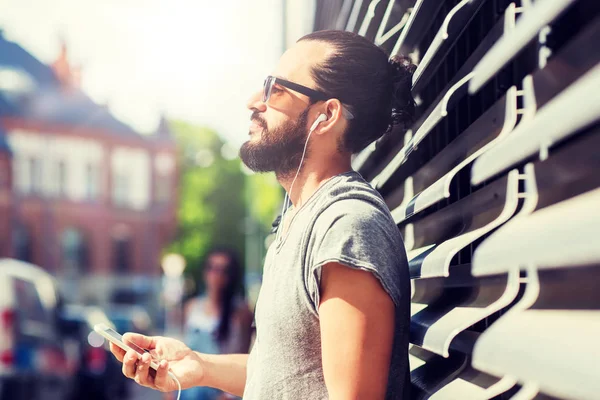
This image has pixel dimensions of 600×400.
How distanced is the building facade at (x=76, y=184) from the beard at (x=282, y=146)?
40.0m

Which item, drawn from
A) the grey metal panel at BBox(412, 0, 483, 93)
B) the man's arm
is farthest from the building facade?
the man's arm

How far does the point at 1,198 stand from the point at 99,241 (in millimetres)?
7625

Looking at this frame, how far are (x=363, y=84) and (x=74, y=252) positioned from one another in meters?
46.4

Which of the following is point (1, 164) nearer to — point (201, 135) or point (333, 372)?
point (201, 135)

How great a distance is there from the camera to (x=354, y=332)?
1.55 m

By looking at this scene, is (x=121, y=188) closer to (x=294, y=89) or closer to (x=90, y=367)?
(x=90, y=367)

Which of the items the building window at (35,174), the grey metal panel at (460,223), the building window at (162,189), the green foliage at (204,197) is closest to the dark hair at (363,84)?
the grey metal panel at (460,223)

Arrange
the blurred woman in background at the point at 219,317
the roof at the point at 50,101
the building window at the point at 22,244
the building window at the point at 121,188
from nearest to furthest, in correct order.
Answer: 1. the blurred woman in background at the point at 219,317
2. the building window at the point at 22,244
3. the roof at the point at 50,101
4. the building window at the point at 121,188

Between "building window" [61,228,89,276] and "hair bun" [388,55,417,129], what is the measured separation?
45.3 meters

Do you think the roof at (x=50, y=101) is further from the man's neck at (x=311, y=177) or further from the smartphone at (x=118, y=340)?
the man's neck at (x=311, y=177)

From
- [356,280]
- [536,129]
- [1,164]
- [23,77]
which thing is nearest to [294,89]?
[356,280]

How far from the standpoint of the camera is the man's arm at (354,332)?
155 cm

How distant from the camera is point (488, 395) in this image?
1.31 metres

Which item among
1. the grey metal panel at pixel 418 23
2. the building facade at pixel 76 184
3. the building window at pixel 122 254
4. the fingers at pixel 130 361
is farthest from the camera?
the building window at pixel 122 254
